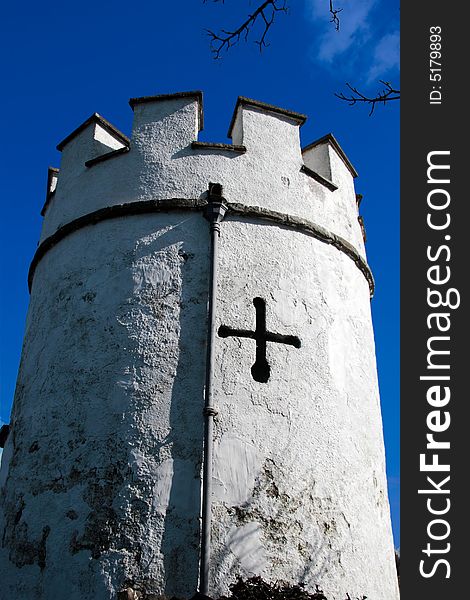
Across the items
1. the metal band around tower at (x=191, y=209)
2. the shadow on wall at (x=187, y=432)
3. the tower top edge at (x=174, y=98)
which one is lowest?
the shadow on wall at (x=187, y=432)

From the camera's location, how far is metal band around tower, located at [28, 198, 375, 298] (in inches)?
257

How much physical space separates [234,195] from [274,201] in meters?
0.44

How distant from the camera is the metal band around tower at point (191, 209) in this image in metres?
6.53

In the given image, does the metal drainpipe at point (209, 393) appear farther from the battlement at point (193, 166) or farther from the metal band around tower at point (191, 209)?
the battlement at point (193, 166)

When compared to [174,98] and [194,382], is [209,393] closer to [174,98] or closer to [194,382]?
[194,382]

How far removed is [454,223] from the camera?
17.4ft

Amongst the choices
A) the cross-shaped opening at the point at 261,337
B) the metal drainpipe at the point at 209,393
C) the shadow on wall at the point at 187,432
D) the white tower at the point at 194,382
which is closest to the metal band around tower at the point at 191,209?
the white tower at the point at 194,382

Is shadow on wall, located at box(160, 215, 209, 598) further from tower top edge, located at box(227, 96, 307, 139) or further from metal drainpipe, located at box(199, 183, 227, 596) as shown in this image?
tower top edge, located at box(227, 96, 307, 139)

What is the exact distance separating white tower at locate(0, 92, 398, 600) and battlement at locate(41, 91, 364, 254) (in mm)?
25

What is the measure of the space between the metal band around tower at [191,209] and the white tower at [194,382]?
2cm

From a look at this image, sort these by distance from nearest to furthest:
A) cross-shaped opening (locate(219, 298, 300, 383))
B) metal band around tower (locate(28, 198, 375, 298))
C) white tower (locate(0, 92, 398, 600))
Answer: white tower (locate(0, 92, 398, 600))
cross-shaped opening (locate(219, 298, 300, 383))
metal band around tower (locate(28, 198, 375, 298))

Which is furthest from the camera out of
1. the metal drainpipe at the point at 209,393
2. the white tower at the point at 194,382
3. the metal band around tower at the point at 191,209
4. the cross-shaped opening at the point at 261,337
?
the metal band around tower at the point at 191,209

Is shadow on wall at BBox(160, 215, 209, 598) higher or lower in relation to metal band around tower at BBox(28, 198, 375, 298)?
lower

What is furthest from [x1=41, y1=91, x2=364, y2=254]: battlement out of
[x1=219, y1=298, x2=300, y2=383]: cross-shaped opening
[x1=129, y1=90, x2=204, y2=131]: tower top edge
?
[x1=219, y1=298, x2=300, y2=383]: cross-shaped opening
